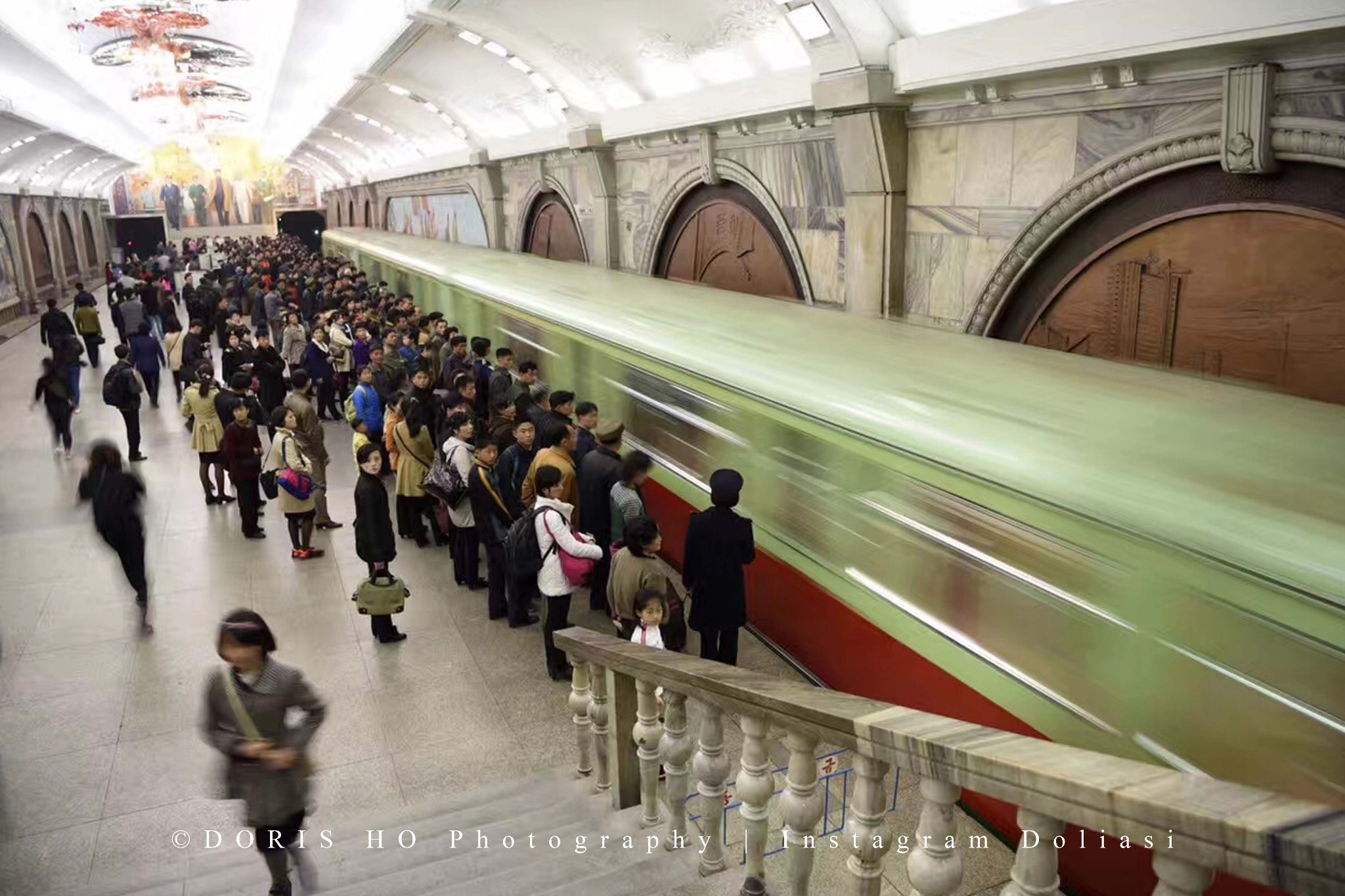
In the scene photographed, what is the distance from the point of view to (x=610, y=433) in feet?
19.2

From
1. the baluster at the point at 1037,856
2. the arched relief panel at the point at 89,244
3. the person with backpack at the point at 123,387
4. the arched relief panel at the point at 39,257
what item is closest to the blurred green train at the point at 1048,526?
the baluster at the point at 1037,856

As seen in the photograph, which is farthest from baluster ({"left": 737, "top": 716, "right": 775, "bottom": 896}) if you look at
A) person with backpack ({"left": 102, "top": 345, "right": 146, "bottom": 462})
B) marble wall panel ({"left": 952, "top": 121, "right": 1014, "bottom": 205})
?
person with backpack ({"left": 102, "top": 345, "right": 146, "bottom": 462})

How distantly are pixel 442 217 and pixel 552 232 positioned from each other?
9.51m

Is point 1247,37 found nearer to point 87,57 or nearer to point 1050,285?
point 1050,285

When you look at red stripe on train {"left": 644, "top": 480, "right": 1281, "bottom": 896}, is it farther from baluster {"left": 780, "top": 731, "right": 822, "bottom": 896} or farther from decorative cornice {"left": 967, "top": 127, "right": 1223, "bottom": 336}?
decorative cornice {"left": 967, "top": 127, "right": 1223, "bottom": 336}

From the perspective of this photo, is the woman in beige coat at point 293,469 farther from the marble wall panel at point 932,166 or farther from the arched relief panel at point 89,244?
the arched relief panel at point 89,244

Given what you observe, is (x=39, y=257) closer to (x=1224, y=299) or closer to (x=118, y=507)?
(x=118, y=507)

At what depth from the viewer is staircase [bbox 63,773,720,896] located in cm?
307

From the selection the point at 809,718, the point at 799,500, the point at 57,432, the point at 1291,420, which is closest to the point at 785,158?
the point at 799,500

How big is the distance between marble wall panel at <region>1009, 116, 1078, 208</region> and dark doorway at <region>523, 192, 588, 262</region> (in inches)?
345

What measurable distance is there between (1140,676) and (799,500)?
2386 millimetres

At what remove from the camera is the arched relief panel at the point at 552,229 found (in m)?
14.2

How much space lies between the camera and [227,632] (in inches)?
127

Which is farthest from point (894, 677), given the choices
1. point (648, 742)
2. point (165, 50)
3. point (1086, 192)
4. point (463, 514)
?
point (165, 50)
